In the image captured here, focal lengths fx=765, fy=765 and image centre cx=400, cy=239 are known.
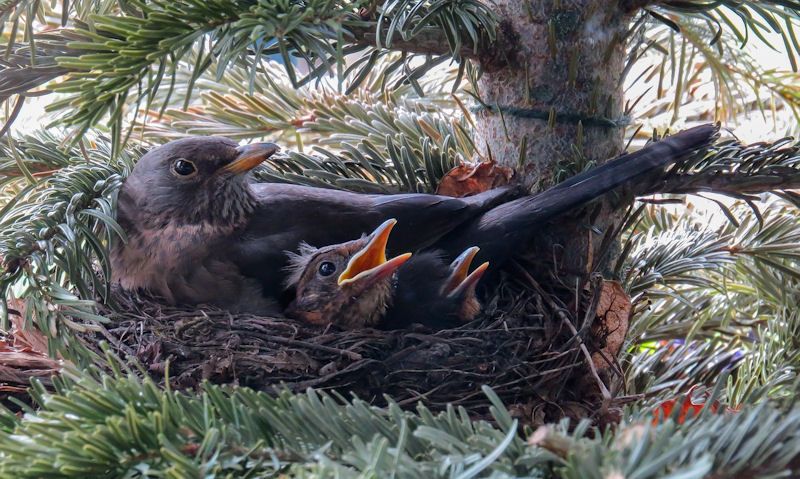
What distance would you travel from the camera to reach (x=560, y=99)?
38.3 inches

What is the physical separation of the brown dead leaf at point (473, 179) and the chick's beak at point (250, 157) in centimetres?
26

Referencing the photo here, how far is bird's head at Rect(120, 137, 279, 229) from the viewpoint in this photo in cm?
114

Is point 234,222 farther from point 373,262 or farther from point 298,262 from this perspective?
point 373,262

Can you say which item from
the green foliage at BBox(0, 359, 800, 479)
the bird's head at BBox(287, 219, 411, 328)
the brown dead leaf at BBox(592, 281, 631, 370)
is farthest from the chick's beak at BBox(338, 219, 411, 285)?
the green foliage at BBox(0, 359, 800, 479)

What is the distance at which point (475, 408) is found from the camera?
2.84 ft

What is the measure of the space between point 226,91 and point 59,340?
925mm

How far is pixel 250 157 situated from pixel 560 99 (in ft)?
1.48

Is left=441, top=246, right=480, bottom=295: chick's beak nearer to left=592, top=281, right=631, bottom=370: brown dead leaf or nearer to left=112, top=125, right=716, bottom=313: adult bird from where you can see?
left=112, top=125, right=716, bottom=313: adult bird

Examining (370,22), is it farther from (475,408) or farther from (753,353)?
(753,353)

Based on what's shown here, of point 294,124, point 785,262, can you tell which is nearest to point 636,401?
point 785,262

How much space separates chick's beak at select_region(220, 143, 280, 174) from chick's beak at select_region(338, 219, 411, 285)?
0.64 feet

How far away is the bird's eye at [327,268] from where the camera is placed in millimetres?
1109

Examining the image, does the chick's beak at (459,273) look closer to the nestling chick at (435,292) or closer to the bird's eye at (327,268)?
the nestling chick at (435,292)

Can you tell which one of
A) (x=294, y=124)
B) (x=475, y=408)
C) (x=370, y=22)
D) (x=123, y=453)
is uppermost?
(x=370, y=22)
